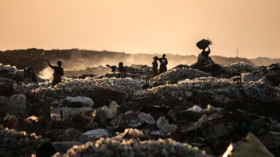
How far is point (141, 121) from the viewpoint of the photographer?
8.13m

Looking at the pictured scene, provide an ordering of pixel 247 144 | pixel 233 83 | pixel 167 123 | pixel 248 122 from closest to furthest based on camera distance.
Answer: pixel 247 144, pixel 248 122, pixel 167 123, pixel 233 83

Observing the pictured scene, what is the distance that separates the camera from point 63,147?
5879 millimetres

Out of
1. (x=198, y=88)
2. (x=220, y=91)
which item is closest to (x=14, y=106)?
(x=198, y=88)

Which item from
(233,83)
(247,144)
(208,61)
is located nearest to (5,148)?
(247,144)

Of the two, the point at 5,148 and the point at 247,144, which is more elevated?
the point at 247,144

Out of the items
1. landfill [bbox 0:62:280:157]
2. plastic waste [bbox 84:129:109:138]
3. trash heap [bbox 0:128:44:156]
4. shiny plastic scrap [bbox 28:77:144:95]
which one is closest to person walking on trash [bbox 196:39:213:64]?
landfill [bbox 0:62:280:157]

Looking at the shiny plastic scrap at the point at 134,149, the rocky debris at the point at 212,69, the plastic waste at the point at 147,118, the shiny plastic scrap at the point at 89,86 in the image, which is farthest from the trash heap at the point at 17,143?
the rocky debris at the point at 212,69

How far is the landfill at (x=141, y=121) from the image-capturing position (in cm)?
493

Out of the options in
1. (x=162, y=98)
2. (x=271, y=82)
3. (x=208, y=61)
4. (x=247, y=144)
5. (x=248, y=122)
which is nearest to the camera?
(x=247, y=144)

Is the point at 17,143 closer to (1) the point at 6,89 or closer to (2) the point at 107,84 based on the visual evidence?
(1) the point at 6,89

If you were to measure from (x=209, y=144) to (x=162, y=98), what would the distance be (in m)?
4.79

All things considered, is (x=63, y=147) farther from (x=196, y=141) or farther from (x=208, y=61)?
(x=208, y=61)

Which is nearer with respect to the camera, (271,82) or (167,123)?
(167,123)

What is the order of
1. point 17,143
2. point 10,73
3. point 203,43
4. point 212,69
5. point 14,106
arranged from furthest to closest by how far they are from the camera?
point 203,43 < point 212,69 < point 10,73 < point 14,106 < point 17,143
